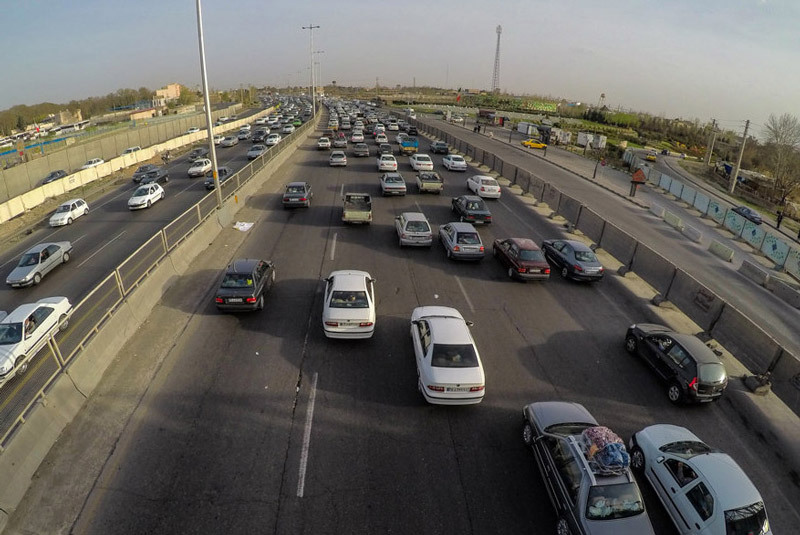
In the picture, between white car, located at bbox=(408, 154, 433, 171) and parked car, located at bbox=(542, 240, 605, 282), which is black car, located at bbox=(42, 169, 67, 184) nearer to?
white car, located at bbox=(408, 154, 433, 171)

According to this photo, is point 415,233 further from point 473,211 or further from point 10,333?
point 10,333

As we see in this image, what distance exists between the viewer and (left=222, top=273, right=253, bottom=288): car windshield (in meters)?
13.2

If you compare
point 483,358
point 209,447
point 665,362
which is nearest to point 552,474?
point 483,358

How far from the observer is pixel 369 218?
71.7 ft

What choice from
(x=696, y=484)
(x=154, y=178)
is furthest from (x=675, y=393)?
(x=154, y=178)

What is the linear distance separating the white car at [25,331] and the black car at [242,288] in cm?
404

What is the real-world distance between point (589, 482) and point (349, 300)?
756 cm

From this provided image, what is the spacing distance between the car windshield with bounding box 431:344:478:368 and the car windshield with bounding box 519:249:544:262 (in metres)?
7.55

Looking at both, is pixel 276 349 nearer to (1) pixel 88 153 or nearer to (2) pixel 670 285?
(2) pixel 670 285

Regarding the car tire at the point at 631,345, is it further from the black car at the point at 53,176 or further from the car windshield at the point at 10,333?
the black car at the point at 53,176

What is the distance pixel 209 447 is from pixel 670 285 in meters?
15.6

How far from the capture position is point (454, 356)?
32.4 ft

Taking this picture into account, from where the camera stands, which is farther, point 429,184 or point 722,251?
point 429,184

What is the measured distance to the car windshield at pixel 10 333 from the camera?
485 inches
